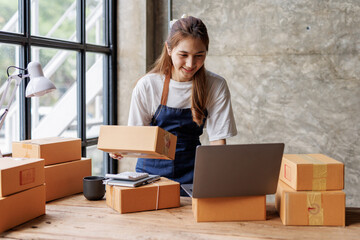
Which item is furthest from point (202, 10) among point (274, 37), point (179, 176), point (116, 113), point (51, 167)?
point (51, 167)

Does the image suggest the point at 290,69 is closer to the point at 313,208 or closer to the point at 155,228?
the point at 313,208

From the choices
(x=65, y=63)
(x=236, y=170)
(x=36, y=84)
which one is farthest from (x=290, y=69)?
(x=36, y=84)

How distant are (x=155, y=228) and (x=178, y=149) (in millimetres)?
856

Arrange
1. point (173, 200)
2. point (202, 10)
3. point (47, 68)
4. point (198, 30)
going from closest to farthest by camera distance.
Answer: point (173, 200)
point (198, 30)
point (47, 68)
point (202, 10)

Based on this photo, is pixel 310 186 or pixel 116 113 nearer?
pixel 310 186

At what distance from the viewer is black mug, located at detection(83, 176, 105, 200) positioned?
1.82m

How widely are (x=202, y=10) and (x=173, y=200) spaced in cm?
258

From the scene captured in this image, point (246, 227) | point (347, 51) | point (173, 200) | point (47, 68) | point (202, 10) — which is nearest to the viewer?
point (246, 227)

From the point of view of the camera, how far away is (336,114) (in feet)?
12.2

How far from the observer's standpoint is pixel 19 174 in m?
1.57

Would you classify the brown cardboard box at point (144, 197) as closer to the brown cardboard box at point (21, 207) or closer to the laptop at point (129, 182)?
the laptop at point (129, 182)

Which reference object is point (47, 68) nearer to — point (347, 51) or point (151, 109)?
point (151, 109)

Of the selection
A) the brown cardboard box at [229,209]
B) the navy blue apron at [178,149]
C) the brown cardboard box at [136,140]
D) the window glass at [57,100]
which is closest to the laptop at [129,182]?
the brown cardboard box at [136,140]

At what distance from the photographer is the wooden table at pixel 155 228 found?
141cm
